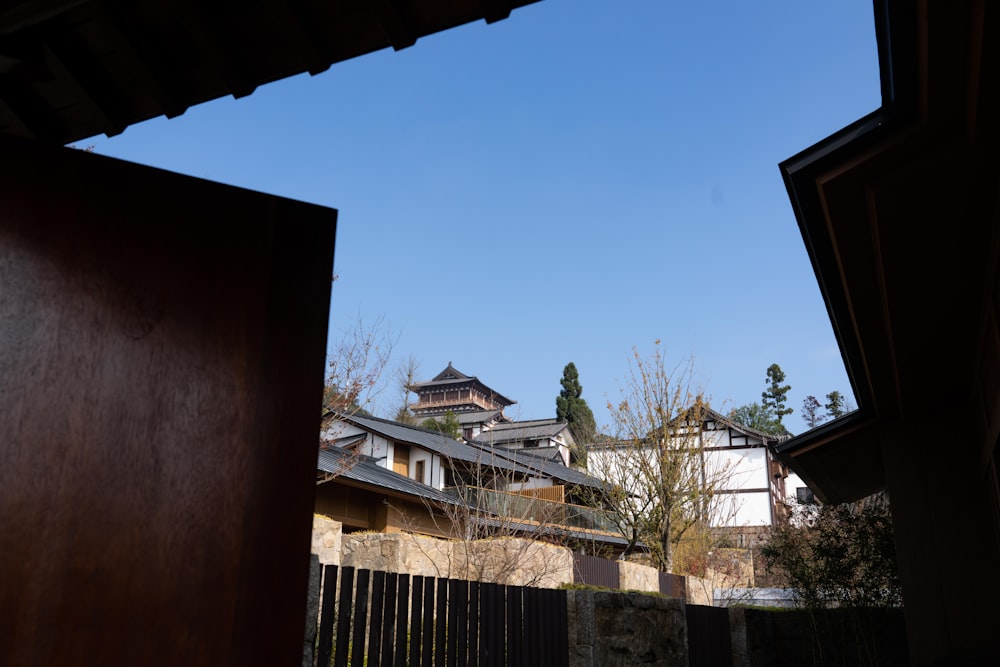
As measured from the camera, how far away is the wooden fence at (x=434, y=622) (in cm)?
390

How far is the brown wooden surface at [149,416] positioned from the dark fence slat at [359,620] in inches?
90.9

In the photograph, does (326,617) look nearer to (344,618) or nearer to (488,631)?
(344,618)

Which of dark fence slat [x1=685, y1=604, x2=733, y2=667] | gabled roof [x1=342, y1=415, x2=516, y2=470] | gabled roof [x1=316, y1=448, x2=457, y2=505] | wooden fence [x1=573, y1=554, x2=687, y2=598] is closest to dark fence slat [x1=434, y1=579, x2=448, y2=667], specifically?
dark fence slat [x1=685, y1=604, x2=733, y2=667]

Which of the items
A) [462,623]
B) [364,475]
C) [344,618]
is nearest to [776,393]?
[364,475]

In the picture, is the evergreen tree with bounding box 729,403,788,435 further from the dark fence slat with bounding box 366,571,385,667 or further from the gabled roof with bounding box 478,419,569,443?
the dark fence slat with bounding box 366,571,385,667

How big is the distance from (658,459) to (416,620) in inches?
459

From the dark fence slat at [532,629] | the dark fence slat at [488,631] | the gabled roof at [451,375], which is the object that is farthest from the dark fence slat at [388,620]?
the gabled roof at [451,375]

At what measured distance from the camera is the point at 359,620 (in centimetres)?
400

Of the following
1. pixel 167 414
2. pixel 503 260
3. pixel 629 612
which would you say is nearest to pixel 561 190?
pixel 503 260

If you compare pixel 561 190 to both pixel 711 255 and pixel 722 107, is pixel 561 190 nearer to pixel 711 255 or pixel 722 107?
pixel 711 255

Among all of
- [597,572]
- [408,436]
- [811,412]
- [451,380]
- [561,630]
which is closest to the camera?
[561,630]

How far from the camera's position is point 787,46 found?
1127 cm

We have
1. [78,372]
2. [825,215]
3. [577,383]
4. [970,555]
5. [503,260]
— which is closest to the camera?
[78,372]

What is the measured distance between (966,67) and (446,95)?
12.9 m
